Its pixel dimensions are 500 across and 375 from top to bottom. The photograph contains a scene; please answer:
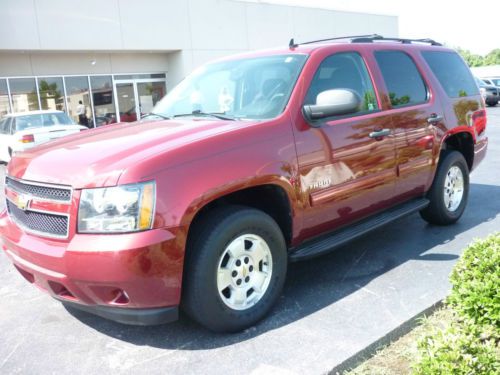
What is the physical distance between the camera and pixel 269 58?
4.08m

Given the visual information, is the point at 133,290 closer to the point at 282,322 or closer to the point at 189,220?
the point at 189,220

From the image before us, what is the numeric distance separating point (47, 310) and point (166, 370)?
4.69 feet

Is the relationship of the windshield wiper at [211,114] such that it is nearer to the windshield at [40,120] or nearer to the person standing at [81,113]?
the windshield at [40,120]

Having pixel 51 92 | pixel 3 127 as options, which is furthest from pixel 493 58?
pixel 3 127

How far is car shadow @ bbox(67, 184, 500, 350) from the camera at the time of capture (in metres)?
3.29

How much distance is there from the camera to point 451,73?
5.36 m

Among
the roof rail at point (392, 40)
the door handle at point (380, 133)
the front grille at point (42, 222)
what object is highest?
the roof rail at point (392, 40)

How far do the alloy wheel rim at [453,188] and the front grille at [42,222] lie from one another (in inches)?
151

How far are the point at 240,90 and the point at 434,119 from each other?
208 centimetres

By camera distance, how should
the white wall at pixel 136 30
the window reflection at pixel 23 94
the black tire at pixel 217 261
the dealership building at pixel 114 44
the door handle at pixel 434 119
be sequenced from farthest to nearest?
the window reflection at pixel 23 94, the dealership building at pixel 114 44, the white wall at pixel 136 30, the door handle at pixel 434 119, the black tire at pixel 217 261

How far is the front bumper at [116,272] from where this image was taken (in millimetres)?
2701

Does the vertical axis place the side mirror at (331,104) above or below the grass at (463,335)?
above

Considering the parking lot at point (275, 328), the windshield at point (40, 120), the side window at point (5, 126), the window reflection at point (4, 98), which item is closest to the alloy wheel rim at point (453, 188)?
the parking lot at point (275, 328)

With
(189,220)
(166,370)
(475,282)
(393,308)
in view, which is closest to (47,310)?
(166,370)
